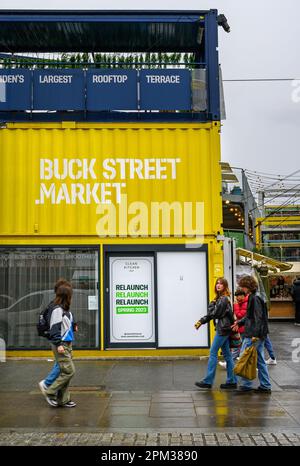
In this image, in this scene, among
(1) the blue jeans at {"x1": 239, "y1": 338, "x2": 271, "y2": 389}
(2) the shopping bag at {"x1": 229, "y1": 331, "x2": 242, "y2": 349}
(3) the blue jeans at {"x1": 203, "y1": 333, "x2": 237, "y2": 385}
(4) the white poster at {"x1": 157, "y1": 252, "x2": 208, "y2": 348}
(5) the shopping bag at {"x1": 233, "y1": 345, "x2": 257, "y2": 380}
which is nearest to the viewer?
(5) the shopping bag at {"x1": 233, "y1": 345, "x2": 257, "y2": 380}

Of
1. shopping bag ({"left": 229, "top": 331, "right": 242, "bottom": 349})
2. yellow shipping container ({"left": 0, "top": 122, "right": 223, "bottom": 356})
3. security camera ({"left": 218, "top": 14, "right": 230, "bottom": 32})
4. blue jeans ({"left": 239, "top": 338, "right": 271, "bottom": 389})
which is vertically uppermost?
security camera ({"left": 218, "top": 14, "right": 230, "bottom": 32})

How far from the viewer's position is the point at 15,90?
41.3 feet

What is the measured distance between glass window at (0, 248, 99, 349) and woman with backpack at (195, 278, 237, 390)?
3549mm

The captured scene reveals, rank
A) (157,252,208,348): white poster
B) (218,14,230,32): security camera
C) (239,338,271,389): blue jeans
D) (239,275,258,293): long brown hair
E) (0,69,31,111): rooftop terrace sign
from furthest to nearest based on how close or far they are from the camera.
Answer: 1. (218,14,230,32): security camera
2. (0,69,31,111): rooftop terrace sign
3. (157,252,208,348): white poster
4. (239,275,258,293): long brown hair
5. (239,338,271,389): blue jeans

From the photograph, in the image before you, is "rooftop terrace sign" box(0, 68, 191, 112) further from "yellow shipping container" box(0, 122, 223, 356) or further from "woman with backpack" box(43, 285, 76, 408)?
"woman with backpack" box(43, 285, 76, 408)

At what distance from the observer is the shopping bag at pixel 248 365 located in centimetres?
879

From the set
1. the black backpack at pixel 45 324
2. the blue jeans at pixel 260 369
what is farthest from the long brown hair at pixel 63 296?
the blue jeans at pixel 260 369

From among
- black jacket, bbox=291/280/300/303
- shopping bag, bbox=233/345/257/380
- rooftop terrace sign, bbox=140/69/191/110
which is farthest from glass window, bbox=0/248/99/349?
black jacket, bbox=291/280/300/303

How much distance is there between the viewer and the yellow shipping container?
40.0 ft

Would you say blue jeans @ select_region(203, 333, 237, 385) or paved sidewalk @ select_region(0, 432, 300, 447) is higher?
blue jeans @ select_region(203, 333, 237, 385)

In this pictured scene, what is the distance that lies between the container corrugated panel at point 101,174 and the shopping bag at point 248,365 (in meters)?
3.85

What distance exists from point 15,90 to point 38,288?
13.9ft

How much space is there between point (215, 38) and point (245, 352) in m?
7.11

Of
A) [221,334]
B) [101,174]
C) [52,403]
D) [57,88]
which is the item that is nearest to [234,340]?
[221,334]
